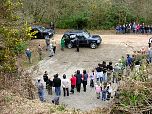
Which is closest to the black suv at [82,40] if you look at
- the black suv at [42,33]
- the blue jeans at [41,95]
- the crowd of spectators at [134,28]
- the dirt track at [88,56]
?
the dirt track at [88,56]

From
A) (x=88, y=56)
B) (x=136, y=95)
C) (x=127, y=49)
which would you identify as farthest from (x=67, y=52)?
(x=136, y=95)

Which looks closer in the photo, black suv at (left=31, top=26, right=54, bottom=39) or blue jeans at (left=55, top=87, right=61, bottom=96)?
blue jeans at (left=55, top=87, right=61, bottom=96)

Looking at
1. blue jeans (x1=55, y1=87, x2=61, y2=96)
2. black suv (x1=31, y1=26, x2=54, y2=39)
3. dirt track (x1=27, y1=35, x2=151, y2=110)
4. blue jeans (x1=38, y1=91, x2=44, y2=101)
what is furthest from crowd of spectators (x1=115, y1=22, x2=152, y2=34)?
blue jeans (x1=38, y1=91, x2=44, y2=101)

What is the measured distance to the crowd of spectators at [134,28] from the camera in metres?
33.9

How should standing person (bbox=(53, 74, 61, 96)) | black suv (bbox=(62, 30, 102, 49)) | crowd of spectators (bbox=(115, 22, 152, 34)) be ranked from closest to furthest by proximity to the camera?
standing person (bbox=(53, 74, 61, 96))
black suv (bbox=(62, 30, 102, 49))
crowd of spectators (bbox=(115, 22, 152, 34))

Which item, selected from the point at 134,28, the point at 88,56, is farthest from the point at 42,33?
the point at 134,28

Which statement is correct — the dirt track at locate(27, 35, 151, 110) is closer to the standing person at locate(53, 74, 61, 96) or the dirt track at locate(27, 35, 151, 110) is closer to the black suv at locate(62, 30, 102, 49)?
the black suv at locate(62, 30, 102, 49)

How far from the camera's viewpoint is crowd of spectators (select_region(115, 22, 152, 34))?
33.9m

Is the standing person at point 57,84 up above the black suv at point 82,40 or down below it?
below

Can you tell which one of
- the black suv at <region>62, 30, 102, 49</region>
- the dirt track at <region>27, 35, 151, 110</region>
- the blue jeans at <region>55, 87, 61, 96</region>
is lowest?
the blue jeans at <region>55, 87, 61, 96</region>

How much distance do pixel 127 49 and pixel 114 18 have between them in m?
7.38

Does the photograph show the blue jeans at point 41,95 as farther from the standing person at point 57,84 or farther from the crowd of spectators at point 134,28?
the crowd of spectators at point 134,28

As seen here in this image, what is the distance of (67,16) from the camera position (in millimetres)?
37188

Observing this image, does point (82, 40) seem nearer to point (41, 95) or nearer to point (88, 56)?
point (88, 56)
